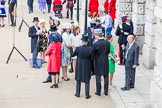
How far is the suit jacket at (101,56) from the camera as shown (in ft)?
45.7

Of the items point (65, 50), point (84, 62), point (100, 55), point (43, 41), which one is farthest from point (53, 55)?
point (43, 41)

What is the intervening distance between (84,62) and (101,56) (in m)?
0.51

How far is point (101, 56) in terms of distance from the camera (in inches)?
552

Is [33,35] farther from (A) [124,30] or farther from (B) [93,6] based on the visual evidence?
(B) [93,6]

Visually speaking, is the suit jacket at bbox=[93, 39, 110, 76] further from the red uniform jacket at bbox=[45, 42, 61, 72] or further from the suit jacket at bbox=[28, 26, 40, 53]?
the suit jacket at bbox=[28, 26, 40, 53]

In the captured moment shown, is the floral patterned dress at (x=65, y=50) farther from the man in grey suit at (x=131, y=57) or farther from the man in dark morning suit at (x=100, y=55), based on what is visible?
the man in grey suit at (x=131, y=57)

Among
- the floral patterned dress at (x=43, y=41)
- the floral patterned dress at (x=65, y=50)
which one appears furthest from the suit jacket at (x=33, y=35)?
the floral patterned dress at (x=65, y=50)

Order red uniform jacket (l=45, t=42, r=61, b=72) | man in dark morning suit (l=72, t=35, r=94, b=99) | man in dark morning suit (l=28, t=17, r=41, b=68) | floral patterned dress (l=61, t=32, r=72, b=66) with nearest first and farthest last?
man in dark morning suit (l=72, t=35, r=94, b=99), red uniform jacket (l=45, t=42, r=61, b=72), floral patterned dress (l=61, t=32, r=72, b=66), man in dark morning suit (l=28, t=17, r=41, b=68)

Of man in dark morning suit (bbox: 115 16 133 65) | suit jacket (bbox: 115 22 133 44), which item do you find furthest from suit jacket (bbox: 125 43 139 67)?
suit jacket (bbox: 115 22 133 44)

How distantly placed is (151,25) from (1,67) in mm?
5419

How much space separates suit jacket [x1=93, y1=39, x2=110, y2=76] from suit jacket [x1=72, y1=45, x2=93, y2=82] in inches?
8.1

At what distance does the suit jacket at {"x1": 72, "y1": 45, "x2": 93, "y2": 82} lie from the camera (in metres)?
13.8

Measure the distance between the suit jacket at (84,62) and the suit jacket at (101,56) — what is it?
8.1 inches

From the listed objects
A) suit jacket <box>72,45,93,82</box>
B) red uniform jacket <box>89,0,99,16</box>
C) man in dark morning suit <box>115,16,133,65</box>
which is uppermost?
red uniform jacket <box>89,0,99,16</box>
